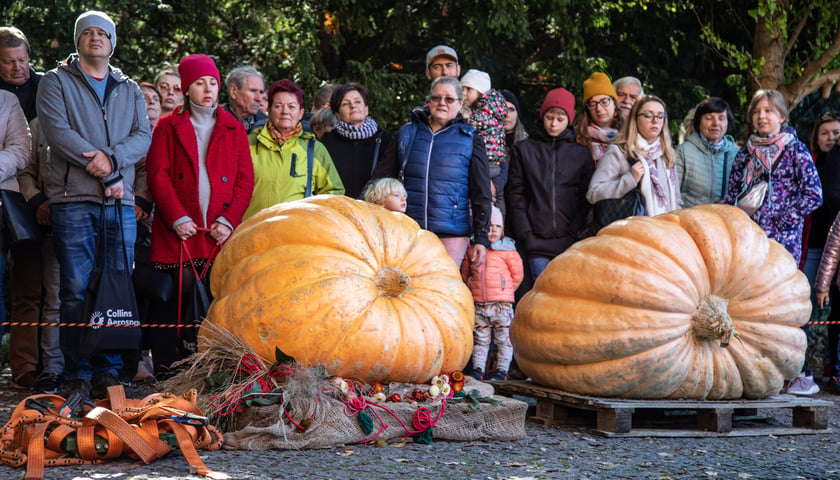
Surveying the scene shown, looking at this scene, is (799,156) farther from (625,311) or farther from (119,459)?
(119,459)

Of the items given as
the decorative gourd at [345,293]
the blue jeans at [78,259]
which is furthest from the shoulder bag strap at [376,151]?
the blue jeans at [78,259]

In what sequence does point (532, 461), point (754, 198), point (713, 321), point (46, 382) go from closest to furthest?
1. point (532, 461)
2. point (713, 321)
3. point (46, 382)
4. point (754, 198)

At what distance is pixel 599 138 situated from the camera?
7512mm

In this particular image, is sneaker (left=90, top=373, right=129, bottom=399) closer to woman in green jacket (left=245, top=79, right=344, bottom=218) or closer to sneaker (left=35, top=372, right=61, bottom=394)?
sneaker (left=35, top=372, right=61, bottom=394)

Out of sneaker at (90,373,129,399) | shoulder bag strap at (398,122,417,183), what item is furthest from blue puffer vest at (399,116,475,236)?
sneaker at (90,373,129,399)

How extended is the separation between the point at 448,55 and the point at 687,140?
205cm

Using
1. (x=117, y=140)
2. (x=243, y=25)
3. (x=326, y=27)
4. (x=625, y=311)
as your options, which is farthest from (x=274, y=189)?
(x=326, y=27)

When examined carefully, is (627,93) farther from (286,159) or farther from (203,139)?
(203,139)

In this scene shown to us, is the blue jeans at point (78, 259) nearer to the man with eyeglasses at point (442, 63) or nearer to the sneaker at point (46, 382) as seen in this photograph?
the sneaker at point (46, 382)

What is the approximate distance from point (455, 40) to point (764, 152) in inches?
211

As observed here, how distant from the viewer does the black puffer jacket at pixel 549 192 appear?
23.6ft

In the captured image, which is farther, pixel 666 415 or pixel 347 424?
pixel 666 415

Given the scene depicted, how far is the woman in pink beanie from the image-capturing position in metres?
7.18

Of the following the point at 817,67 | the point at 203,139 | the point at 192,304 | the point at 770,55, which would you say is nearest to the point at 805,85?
the point at 817,67
